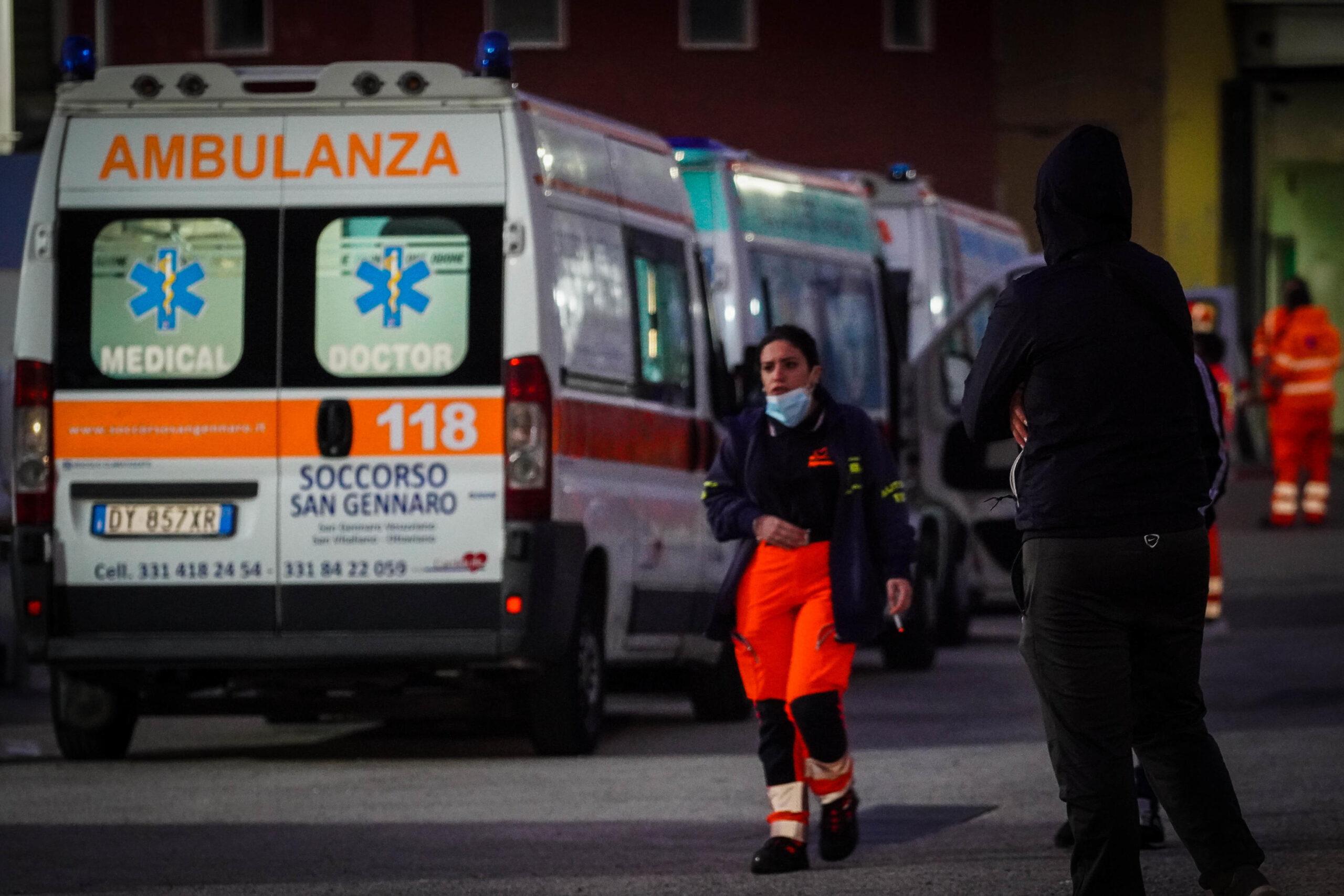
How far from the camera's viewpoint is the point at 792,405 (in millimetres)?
8688

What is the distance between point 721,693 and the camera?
13773 mm

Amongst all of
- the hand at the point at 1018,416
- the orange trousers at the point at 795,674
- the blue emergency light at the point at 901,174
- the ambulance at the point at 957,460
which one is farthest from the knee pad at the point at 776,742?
the blue emergency light at the point at 901,174

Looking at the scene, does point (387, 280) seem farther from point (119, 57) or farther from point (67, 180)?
point (119, 57)

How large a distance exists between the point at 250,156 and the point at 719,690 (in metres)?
3.93

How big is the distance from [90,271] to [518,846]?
343 centimetres

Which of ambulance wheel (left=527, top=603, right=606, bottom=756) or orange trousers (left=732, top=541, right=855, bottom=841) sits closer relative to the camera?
orange trousers (left=732, top=541, right=855, bottom=841)

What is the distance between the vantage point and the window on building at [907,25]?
123 ft

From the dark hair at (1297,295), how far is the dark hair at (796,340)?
1643 cm

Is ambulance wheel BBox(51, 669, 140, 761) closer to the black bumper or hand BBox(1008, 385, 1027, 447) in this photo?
the black bumper

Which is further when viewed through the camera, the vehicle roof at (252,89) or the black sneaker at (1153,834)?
the vehicle roof at (252,89)

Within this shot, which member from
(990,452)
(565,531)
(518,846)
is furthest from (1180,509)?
(990,452)

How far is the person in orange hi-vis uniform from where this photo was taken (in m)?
24.7

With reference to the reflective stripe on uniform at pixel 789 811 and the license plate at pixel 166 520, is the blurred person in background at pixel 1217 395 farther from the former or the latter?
the license plate at pixel 166 520

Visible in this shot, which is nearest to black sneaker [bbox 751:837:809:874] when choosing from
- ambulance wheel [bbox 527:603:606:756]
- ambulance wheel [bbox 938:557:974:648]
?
ambulance wheel [bbox 527:603:606:756]
